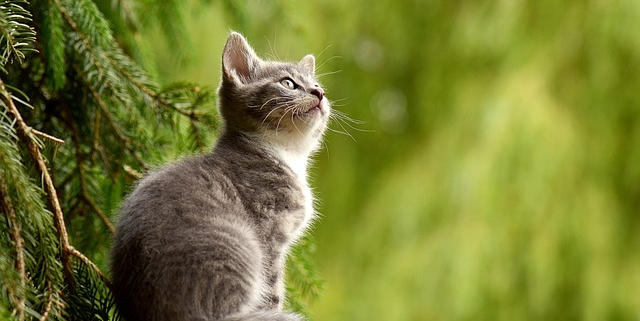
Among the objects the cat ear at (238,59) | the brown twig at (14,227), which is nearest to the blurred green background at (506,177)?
the cat ear at (238,59)

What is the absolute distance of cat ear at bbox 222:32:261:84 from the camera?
1.86 metres

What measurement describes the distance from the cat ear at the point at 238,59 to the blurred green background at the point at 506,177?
1.61m

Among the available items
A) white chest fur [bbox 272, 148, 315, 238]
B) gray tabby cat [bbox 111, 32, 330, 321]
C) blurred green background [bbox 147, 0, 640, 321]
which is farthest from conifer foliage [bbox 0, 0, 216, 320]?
blurred green background [bbox 147, 0, 640, 321]

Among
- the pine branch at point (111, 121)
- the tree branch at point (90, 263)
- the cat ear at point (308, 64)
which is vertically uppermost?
the cat ear at point (308, 64)

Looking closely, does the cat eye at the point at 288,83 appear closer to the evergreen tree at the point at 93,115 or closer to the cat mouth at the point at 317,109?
the cat mouth at the point at 317,109

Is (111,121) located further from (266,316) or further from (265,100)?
(266,316)

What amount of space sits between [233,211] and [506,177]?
2.49m

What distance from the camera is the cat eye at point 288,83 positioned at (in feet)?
6.25

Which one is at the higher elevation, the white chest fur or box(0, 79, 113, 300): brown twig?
the white chest fur

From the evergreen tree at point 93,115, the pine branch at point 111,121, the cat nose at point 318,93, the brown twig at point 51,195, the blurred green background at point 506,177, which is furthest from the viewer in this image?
the blurred green background at point 506,177

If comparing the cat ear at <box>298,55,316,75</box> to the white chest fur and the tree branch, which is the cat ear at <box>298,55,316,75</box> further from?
the tree branch

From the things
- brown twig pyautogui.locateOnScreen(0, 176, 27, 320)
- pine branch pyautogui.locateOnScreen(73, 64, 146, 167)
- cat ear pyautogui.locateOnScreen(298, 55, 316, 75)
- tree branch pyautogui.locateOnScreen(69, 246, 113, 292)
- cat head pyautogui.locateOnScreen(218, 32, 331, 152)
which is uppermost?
cat ear pyautogui.locateOnScreen(298, 55, 316, 75)

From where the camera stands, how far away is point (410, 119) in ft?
15.4

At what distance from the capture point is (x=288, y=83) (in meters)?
1.92
